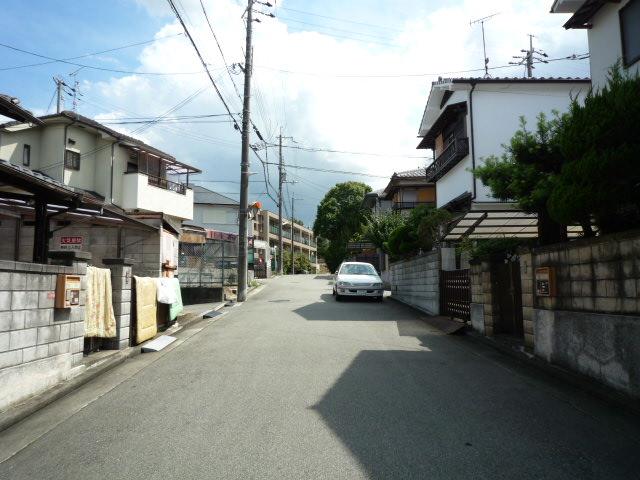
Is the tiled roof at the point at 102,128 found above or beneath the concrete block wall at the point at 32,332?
above

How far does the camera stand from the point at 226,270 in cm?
1984

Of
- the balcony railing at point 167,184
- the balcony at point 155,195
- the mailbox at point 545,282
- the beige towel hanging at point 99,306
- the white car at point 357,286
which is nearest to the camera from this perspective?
the mailbox at point 545,282

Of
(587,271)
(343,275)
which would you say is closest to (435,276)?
(343,275)

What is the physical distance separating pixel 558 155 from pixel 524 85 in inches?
499

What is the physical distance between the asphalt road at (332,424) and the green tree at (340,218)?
39.8 metres

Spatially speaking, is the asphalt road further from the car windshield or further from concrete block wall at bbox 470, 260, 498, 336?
the car windshield

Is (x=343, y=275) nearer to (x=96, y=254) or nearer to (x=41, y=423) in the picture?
(x=96, y=254)

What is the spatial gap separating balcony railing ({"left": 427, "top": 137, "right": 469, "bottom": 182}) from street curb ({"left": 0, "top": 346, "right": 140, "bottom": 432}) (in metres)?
15.0

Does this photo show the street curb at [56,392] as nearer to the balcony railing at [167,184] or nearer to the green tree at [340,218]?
the balcony railing at [167,184]

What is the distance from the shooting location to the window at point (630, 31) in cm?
898

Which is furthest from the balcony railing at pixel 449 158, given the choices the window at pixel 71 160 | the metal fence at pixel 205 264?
the window at pixel 71 160

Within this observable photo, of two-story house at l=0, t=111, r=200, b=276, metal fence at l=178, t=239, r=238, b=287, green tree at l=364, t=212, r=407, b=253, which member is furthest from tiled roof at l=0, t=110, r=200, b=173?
green tree at l=364, t=212, r=407, b=253

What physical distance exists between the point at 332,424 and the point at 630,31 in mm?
9574

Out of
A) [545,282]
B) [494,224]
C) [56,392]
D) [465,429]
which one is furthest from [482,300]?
[56,392]
